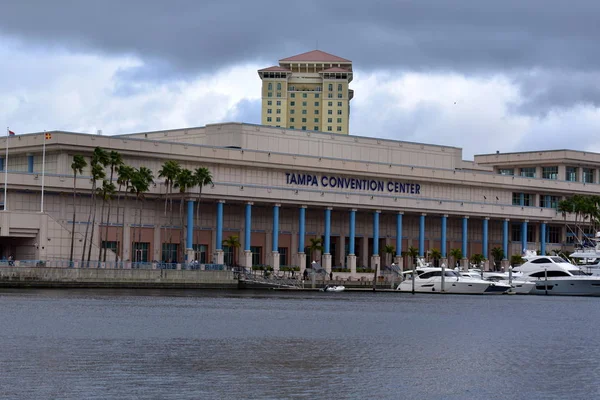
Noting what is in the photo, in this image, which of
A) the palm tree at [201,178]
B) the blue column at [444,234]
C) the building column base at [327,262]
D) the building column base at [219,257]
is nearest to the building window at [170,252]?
the building column base at [219,257]

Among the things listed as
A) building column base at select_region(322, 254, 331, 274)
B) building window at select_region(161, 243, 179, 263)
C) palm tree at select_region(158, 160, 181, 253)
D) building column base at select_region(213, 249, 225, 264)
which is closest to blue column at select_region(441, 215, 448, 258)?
building column base at select_region(322, 254, 331, 274)

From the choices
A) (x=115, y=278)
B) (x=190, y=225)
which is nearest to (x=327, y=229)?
(x=190, y=225)

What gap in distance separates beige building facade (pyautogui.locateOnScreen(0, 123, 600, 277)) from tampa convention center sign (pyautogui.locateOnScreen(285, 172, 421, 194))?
0.14 meters

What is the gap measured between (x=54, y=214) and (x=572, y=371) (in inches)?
3369

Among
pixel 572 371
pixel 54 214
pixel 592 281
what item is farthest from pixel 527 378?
pixel 54 214

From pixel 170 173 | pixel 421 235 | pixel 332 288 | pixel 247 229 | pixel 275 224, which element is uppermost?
pixel 170 173

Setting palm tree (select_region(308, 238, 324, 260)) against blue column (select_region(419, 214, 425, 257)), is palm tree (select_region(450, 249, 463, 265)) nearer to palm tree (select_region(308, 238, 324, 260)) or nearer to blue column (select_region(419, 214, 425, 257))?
blue column (select_region(419, 214, 425, 257))

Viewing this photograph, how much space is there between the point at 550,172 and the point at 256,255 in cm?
6403

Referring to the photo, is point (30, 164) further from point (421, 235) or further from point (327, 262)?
point (421, 235)

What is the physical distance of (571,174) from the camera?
186 m

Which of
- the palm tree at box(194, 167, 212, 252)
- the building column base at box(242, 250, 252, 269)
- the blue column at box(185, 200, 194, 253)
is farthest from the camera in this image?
the building column base at box(242, 250, 252, 269)

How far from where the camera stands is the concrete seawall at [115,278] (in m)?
104

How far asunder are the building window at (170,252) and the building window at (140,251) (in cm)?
222

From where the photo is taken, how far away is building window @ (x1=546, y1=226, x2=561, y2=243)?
17562 centimetres
